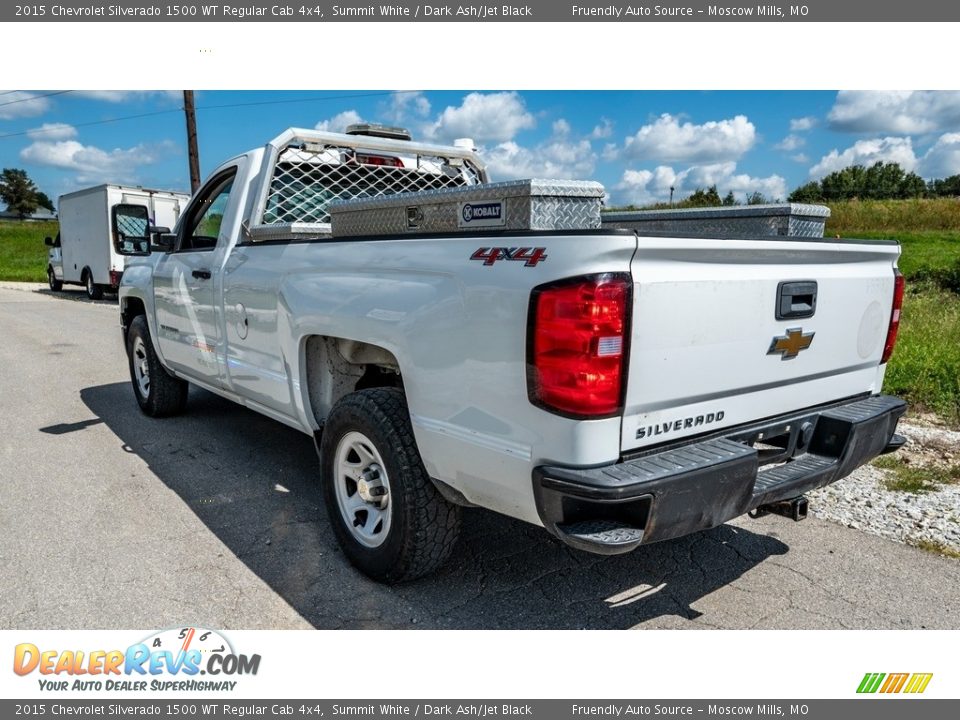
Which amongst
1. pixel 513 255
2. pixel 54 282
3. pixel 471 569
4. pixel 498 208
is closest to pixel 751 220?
pixel 498 208

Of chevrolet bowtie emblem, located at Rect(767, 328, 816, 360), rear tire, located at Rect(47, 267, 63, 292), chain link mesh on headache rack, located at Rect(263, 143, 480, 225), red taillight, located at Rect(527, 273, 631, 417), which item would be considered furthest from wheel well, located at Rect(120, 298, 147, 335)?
rear tire, located at Rect(47, 267, 63, 292)

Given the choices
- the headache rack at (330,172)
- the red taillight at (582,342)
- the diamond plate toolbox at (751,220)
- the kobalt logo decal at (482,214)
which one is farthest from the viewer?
the headache rack at (330,172)

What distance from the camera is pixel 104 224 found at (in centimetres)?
1927

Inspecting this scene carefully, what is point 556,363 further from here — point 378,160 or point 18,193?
point 18,193

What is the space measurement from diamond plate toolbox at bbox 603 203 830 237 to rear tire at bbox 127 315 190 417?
166 inches

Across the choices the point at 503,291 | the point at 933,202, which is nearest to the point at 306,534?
the point at 503,291

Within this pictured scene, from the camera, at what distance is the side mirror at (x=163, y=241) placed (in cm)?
544

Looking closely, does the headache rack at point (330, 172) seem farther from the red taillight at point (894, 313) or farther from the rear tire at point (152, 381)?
the red taillight at point (894, 313)

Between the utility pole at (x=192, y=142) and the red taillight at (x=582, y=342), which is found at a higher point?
the utility pole at (x=192, y=142)

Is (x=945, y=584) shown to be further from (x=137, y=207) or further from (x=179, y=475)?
(x=137, y=207)

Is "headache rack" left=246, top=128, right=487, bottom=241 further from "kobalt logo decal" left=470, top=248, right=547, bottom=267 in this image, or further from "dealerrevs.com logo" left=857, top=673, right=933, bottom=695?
A: "dealerrevs.com logo" left=857, top=673, right=933, bottom=695

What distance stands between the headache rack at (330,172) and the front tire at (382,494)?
130cm

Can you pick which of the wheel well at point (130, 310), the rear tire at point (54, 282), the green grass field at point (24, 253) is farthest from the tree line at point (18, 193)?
the wheel well at point (130, 310)

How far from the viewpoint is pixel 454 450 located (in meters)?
2.78
